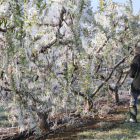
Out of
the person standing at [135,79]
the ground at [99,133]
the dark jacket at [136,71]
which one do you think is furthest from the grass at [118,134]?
the dark jacket at [136,71]

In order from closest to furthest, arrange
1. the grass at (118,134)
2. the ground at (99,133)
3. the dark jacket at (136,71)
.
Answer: the grass at (118,134), the ground at (99,133), the dark jacket at (136,71)

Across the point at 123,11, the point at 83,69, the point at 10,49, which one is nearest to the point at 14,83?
the point at 10,49

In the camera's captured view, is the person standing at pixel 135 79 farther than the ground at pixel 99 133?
Yes

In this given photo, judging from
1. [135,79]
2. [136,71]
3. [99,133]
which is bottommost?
[99,133]

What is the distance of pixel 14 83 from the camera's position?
3311 mm

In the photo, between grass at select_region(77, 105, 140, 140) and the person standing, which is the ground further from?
the person standing

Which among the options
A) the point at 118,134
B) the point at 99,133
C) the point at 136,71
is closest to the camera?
the point at 118,134

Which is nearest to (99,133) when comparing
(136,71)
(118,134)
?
(118,134)

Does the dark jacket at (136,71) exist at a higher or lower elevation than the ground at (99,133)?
higher

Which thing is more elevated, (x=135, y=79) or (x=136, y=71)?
(x=136, y=71)

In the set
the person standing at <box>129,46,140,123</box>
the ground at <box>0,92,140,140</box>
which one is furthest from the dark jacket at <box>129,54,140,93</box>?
the ground at <box>0,92,140,140</box>

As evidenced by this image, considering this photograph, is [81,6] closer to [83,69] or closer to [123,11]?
[83,69]

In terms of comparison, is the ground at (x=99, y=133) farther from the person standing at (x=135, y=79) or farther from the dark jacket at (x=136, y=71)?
the dark jacket at (x=136, y=71)

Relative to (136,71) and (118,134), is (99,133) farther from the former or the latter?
(136,71)
